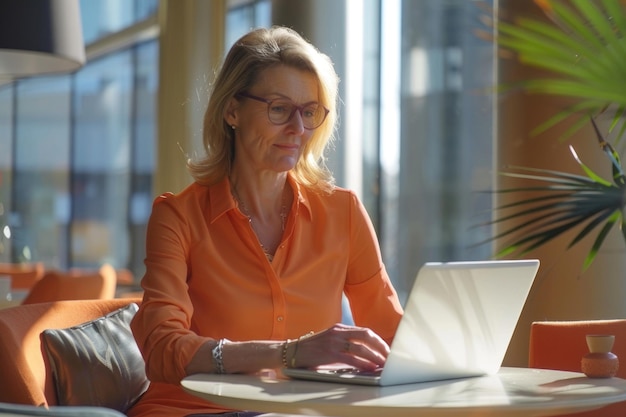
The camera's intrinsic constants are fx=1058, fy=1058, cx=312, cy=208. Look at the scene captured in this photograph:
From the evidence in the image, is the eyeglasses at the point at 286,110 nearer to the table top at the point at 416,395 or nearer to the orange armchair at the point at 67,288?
the table top at the point at 416,395

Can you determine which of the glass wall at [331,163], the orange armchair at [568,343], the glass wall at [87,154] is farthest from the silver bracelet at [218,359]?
the glass wall at [87,154]

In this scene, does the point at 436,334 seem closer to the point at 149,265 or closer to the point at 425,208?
the point at 149,265

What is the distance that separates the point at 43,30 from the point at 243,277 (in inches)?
74.7

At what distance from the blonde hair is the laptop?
0.85 metres

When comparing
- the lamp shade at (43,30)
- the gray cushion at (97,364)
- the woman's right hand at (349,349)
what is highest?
the lamp shade at (43,30)

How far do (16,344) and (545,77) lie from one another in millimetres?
2404

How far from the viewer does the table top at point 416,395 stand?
1832 mm

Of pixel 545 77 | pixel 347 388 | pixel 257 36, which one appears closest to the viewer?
pixel 347 388

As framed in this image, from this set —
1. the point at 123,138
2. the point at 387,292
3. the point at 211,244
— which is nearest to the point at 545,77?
the point at 387,292

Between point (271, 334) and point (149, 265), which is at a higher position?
point (149, 265)

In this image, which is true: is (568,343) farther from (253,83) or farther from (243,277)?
(253,83)

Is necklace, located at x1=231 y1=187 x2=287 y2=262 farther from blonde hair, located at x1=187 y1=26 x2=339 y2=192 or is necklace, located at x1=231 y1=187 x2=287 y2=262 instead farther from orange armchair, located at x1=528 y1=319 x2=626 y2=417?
orange armchair, located at x1=528 y1=319 x2=626 y2=417

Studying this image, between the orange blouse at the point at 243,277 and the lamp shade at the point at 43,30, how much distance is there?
5.02 ft

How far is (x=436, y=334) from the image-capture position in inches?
80.6
